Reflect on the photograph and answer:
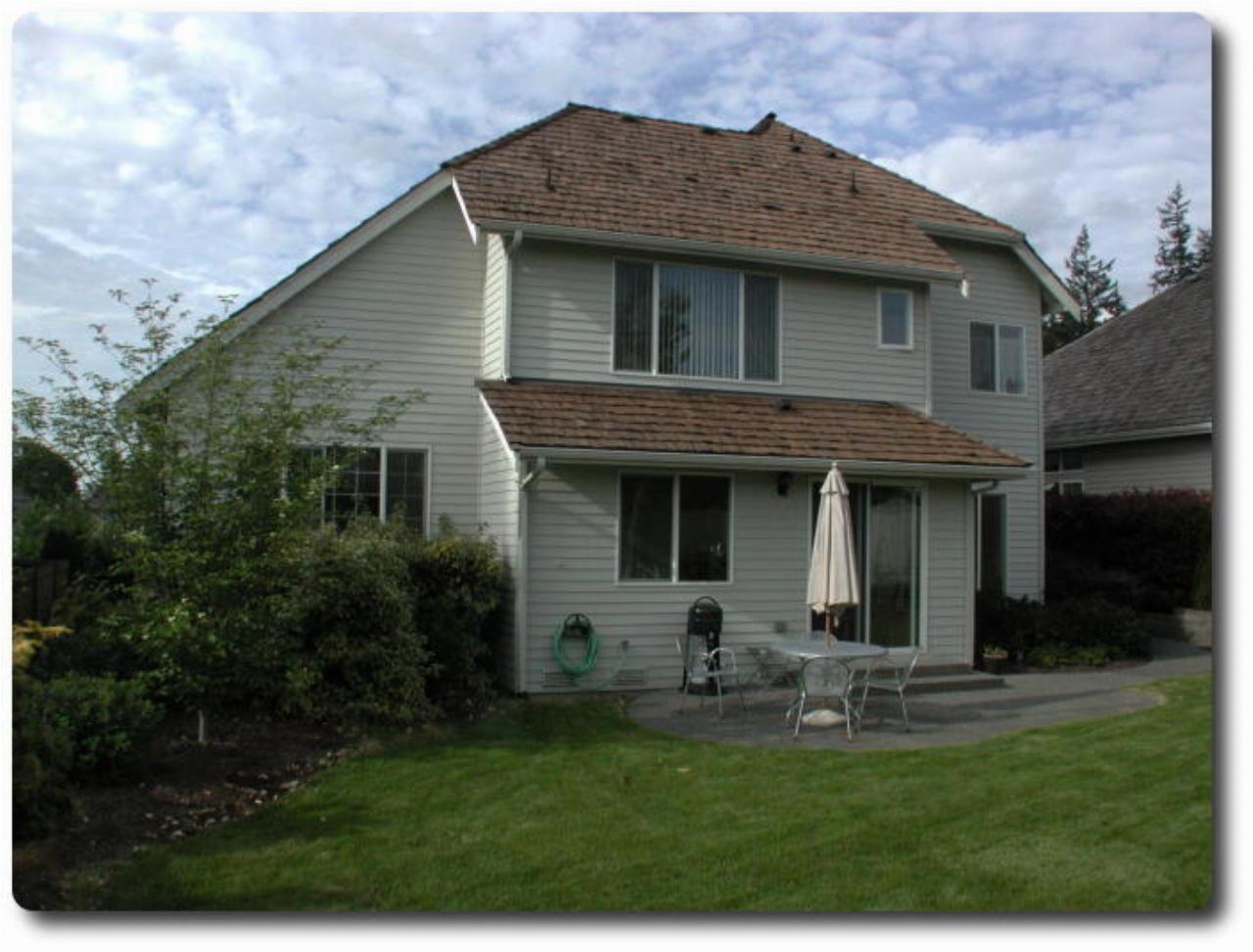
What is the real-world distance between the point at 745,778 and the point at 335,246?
9.03 metres

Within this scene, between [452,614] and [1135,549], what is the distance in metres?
12.9

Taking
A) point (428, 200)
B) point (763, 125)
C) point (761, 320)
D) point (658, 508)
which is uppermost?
point (763, 125)

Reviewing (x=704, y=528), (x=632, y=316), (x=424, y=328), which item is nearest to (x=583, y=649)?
(x=704, y=528)

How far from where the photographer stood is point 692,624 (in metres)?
13.2

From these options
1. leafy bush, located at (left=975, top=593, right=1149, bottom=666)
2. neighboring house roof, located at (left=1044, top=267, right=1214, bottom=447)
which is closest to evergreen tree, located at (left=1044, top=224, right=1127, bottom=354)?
neighboring house roof, located at (left=1044, top=267, right=1214, bottom=447)

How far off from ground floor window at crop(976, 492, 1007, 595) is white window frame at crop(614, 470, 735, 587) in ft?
21.6

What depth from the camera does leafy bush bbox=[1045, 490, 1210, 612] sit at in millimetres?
18234

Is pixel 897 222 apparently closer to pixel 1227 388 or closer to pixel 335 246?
pixel 335 246

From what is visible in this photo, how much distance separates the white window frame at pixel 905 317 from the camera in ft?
51.5

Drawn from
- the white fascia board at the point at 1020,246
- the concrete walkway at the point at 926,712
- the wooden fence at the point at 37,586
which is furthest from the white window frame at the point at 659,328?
the wooden fence at the point at 37,586

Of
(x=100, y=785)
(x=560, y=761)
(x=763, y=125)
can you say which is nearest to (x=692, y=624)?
(x=560, y=761)

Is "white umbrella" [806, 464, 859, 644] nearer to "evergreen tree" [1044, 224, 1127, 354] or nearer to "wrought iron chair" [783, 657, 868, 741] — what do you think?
"wrought iron chair" [783, 657, 868, 741]

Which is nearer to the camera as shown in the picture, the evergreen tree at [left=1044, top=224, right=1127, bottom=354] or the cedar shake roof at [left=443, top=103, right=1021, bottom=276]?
the cedar shake roof at [left=443, top=103, right=1021, bottom=276]

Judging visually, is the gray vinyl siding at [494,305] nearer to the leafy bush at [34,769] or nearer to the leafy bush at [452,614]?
the leafy bush at [452,614]
